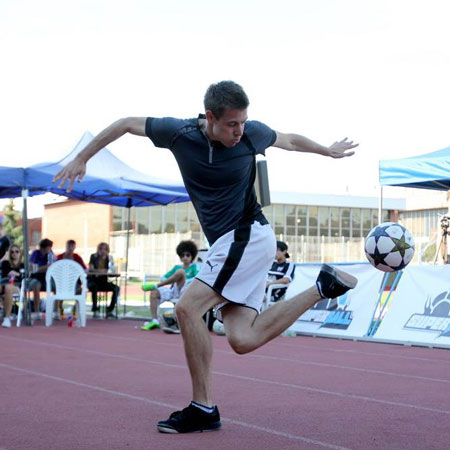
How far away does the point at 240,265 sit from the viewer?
452cm

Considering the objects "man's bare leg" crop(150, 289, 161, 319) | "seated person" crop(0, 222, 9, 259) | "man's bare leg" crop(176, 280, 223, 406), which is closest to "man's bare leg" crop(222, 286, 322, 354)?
"man's bare leg" crop(176, 280, 223, 406)

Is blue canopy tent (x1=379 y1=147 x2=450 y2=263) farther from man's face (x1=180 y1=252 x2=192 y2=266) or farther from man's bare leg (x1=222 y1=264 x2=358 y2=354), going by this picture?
man's bare leg (x1=222 y1=264 x2=358 y2=354)

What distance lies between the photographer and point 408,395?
626cm

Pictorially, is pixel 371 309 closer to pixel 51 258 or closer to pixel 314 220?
pixel 51 258

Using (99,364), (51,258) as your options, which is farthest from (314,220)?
(99,364)

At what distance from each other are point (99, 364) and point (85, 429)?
3.82 meters

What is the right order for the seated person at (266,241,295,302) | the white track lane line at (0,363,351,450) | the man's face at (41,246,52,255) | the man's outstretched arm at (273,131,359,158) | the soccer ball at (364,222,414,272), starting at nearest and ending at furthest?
the white track lane line at (0,363,351,450) → the man's outstretched arm at (273,131,359,158) → the soccer ball at (364,222,414,272) → the seated person at (266,241,295,302) → the man's face at (41,246,52,255)

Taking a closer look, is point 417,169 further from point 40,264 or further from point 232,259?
point 232,259

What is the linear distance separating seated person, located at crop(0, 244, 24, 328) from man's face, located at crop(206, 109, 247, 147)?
10.9 meters

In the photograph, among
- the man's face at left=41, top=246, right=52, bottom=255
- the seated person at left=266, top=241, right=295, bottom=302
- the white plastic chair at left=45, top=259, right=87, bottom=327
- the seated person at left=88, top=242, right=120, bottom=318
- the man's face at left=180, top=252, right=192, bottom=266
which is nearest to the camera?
the seated person at left=266, top=241, right=295, bottom=302

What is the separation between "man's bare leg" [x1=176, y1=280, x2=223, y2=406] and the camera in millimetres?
4488

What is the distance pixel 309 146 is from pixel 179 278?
9.11 m

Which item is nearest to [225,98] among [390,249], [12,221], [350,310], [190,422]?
[190,422]

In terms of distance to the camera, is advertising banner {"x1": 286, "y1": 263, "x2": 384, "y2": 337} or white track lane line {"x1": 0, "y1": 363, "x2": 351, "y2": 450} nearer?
white track lane line {"x1": 0, "y1": 363, "x2": 351, "y2": 450}
